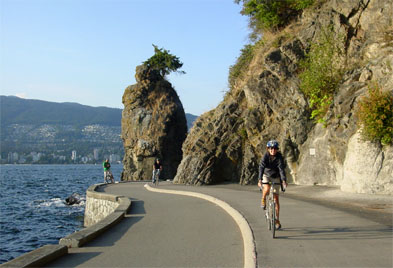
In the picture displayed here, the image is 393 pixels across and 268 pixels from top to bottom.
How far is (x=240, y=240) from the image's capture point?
31.9 feet

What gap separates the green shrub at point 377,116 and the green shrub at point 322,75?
512cm

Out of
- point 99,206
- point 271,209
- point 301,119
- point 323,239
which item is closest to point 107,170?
point 99,206

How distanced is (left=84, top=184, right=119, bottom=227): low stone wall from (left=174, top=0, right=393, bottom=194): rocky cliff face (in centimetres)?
737

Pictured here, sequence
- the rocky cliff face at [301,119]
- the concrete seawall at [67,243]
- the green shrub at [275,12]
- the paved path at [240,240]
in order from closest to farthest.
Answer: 1. the concrete seawall at [67,243]
2. the paved path at [240,240]
3. the rocky cliff face at [301,119]
4. the green shrub at [275,12]

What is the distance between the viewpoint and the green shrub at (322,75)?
79.2 ft

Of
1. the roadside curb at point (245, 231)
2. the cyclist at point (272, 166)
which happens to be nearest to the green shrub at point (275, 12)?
the roadside curb at point (245, 231)

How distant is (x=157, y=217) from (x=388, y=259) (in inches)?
309

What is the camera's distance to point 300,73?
2691cm

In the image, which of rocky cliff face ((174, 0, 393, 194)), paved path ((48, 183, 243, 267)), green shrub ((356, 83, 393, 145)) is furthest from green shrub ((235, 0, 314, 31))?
paved path ((48, 183, 243, 267))

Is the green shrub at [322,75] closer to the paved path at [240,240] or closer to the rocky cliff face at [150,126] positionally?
the paved path at [240,240]

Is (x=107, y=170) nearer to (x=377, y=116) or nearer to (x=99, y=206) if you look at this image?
(x=99, y=206)

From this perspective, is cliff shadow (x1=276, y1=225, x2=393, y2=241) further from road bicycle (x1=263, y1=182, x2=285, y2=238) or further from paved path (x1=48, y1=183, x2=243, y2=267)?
paved path (x1=48, y1=183, x2=243, y2=267)

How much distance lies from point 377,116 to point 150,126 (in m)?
40.6

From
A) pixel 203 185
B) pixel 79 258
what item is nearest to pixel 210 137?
pixel 203 185
